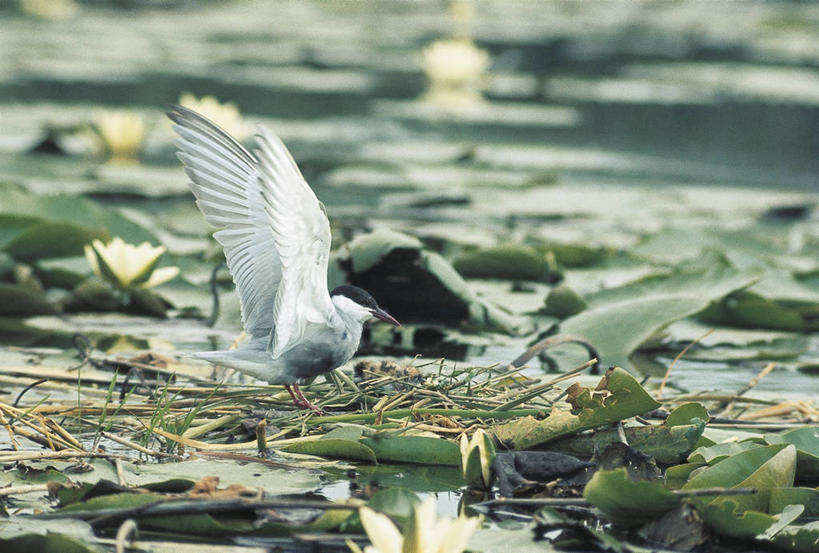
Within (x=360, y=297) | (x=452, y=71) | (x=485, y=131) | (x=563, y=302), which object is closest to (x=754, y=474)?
(x=360, y=297)

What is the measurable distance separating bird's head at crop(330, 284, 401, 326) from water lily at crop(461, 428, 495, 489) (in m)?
0.55

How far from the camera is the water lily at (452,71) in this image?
1326 centimetres

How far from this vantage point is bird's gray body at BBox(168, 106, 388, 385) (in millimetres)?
3053

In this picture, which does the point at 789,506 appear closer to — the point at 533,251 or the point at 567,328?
the point at 567,328

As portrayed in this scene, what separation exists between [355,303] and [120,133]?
5.68 metres

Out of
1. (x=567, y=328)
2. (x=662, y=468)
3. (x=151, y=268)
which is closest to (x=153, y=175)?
(x=151, y=268)

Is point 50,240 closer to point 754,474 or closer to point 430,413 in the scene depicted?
point 430,413

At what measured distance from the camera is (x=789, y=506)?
9.29ft

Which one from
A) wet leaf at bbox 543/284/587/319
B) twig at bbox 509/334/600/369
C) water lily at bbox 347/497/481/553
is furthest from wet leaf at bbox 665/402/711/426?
wet leaf at bbox 543/284/587/319

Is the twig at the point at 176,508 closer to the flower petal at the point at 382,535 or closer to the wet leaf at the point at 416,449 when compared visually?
the flower petal at the point at 382,535

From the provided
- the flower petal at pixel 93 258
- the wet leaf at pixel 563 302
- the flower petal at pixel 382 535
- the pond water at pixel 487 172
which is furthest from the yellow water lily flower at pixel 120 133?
the flower petal at pixel 382 535

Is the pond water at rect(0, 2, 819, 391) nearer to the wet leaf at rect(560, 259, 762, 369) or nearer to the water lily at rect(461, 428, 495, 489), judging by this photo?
the wet leaf at rect(560, 259, 762, 369)

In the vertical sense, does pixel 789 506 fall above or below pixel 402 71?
below

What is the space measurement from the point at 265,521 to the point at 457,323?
105 inches
